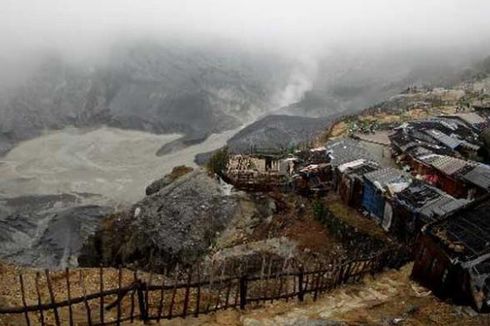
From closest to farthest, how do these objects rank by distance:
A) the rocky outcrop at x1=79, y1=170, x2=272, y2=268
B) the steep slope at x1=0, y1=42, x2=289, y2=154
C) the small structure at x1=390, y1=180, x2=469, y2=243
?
the small structure at x1=390, y1=180, x2=469, y2=243, the rocky outcrop at x1=79, y1=170, x2=272, y2=268, the steep slope at x1=0, y1=42, x2=289, y2=154

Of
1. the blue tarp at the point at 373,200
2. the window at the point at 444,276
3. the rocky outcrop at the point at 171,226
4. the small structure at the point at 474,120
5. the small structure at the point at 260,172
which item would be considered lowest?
the rocky outcrop at the point at 171,226

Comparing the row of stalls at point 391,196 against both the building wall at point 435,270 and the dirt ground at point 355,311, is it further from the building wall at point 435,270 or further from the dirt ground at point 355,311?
the dirt ground at point 355,311

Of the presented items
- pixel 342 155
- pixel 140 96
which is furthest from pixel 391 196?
pixel 140 96

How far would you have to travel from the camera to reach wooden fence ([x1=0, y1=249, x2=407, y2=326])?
28.1ft

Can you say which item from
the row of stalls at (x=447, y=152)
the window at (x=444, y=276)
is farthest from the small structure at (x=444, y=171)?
the window at (x=444, y=276)

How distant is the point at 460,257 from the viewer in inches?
384

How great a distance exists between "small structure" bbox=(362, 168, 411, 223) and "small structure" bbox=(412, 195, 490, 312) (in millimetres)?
6183

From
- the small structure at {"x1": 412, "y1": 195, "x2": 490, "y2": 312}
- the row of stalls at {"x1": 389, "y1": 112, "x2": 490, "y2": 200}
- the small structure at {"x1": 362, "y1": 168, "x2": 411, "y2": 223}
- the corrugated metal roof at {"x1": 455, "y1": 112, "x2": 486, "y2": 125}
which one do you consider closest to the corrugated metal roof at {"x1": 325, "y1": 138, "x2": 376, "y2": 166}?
the row of stalls at {"x1": 389, "y1": 112, "x2": 490, "y2": 200}

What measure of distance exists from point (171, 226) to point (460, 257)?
13.3 meters

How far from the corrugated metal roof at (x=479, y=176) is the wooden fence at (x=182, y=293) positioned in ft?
18.0

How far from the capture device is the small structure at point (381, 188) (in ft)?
56.7

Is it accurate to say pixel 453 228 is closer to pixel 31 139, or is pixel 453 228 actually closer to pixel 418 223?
pixel 418 223

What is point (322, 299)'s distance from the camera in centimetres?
1048

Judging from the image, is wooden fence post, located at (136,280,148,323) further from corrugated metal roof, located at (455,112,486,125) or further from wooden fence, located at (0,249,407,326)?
corrugated metal roof, located at (455,112,486,125)
